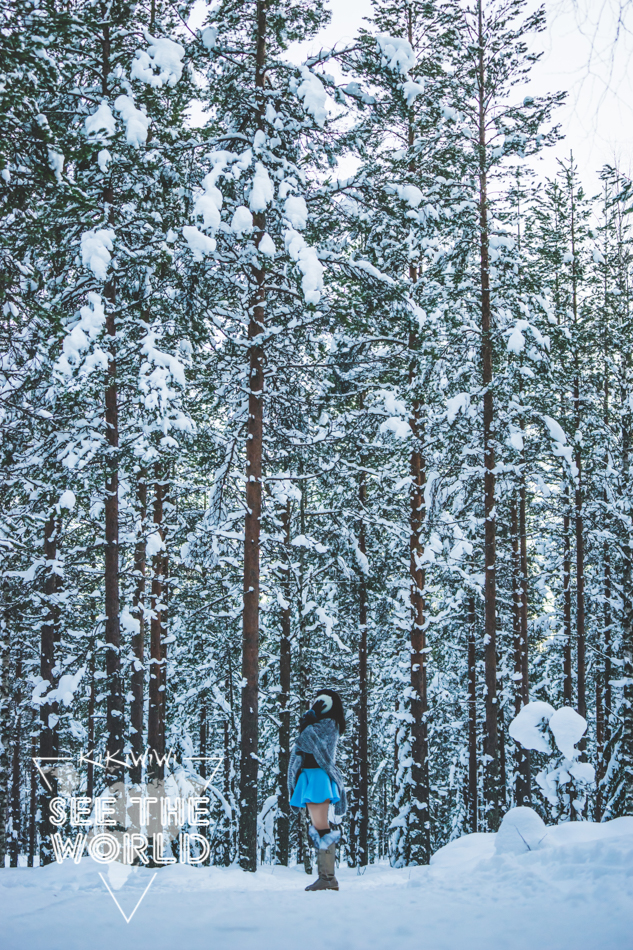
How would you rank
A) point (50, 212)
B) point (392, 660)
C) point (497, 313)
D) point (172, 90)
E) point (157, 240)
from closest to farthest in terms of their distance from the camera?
point (50, 212) < point (172, 90) < point (157, 240) < point (497, 313) < point (392, 660)

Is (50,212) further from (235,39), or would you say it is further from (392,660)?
(392,660)

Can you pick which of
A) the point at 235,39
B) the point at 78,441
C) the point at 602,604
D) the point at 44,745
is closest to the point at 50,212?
the point at 78,441

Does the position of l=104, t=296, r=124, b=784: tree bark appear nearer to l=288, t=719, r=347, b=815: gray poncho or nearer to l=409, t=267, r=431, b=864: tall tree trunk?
l=288, t=719, r=347, b=815: gray poncho

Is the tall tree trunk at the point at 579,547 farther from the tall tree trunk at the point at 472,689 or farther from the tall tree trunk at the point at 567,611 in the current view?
the tall tree trunk at the point at 472,689

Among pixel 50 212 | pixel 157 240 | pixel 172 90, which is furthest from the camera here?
pixel 157 240

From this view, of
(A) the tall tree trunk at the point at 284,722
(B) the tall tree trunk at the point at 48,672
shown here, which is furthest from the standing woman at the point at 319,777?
(A) the tall tree trunk at the point at 284,722

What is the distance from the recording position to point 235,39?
10.6 metres

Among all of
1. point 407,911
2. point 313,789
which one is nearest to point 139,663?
point 313,789

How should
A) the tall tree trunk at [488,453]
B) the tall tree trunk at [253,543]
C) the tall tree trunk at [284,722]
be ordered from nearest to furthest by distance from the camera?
1. the tall tree trunk at [253,543]
2. the tall tree trunk at [488,453]
3. the tall tree trunk at [284,722]

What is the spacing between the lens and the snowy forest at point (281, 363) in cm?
938

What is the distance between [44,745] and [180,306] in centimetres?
1081

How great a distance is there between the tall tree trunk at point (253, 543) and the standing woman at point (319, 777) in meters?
3.07

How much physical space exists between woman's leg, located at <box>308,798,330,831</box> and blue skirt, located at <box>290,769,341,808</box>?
37mm

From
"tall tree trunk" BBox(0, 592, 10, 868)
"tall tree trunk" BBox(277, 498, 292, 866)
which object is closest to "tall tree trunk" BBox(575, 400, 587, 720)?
"tall tree trunk" BBox(277, 498, 292, 866)
